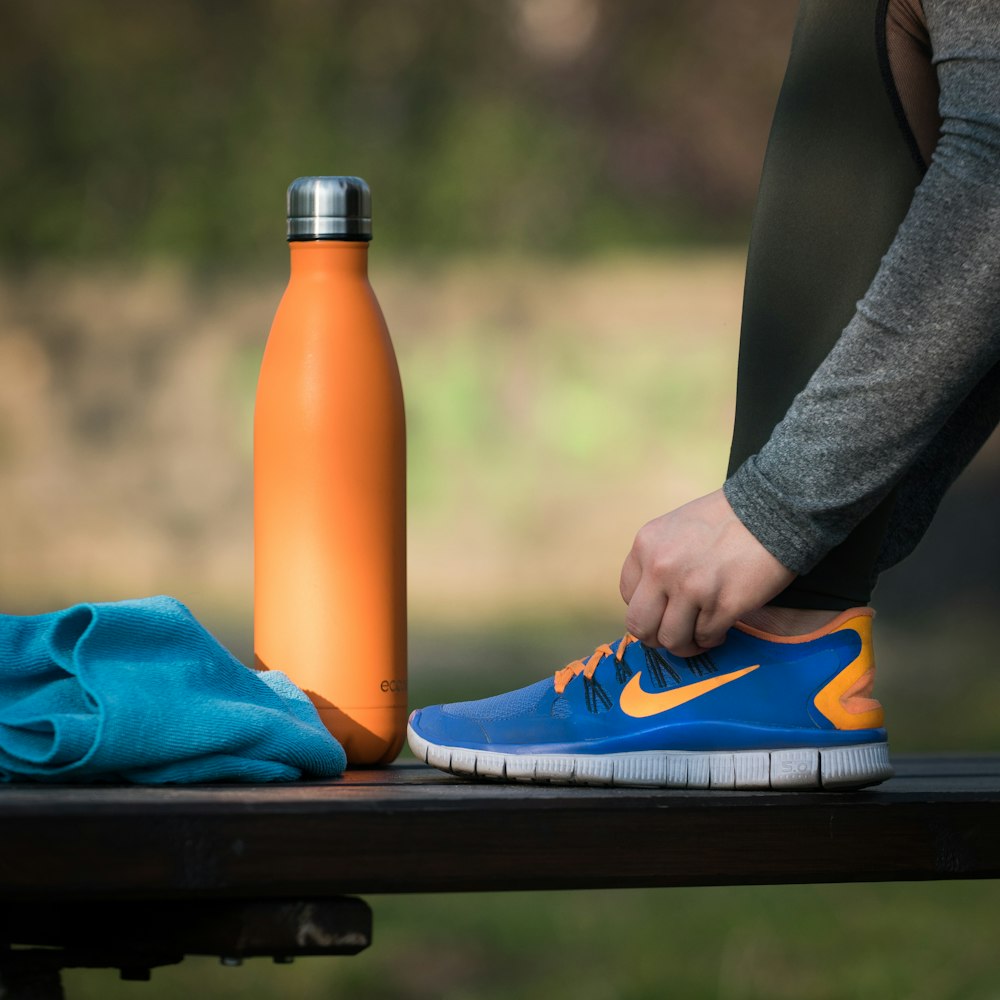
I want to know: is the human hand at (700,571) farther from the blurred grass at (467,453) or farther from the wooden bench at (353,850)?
the blurred grass at (467,453)

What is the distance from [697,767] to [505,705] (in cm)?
14

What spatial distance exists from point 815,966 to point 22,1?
639cm

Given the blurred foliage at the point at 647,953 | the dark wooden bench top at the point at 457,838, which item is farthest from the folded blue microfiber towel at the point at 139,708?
the blurred foliage at the point at 647,953

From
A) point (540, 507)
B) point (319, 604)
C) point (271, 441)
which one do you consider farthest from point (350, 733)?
point (540, 507)

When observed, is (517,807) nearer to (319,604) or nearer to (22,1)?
(319,604)

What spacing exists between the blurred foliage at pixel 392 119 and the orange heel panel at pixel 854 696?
5922 millimetres

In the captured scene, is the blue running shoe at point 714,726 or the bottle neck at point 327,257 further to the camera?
the bottle neck at point 327,257

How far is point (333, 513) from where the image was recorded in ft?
3.61

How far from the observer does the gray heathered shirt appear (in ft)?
2.79

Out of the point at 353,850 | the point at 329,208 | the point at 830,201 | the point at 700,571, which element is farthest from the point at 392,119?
the point at 353,850

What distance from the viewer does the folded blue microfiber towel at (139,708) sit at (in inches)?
35.1

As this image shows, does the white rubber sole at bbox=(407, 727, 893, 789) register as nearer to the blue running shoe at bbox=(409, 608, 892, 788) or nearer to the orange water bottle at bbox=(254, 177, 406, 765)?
the blue running shoe at bbox=(409, 608, 892, 788)

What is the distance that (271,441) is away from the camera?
1113 mm

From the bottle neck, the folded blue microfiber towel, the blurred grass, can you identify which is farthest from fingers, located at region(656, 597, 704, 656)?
the blurred grass
